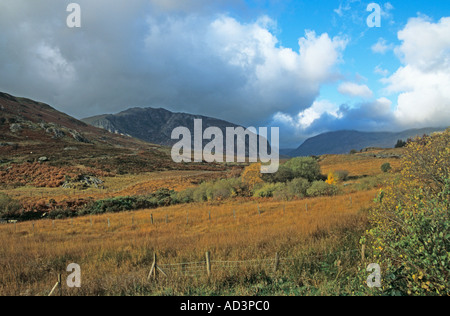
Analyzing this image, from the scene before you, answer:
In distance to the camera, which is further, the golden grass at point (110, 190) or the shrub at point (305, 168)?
the shrub at point (305, 168)

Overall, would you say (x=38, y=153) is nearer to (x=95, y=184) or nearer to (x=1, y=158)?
(x=1, y=158)

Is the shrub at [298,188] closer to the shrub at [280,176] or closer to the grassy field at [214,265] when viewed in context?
the shrub at [280,176]

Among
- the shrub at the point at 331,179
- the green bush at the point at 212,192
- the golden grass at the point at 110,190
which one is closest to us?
the green bush at the point at 212,192

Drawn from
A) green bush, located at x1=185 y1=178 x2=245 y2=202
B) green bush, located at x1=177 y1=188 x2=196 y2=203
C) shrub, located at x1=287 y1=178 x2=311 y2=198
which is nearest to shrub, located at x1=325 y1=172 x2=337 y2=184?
shrub, located at x1=287 y1=178 x2=311 y2=198

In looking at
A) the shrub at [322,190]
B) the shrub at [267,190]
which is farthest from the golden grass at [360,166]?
the shrub at [267,190]

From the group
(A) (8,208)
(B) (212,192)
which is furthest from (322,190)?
(A) (8,208)

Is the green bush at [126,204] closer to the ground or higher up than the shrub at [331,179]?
closer to the ground

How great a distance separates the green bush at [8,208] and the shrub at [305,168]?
4004cm

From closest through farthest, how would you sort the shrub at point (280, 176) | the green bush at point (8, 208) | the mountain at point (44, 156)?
the green bush at point (8, 208) → the shrub at point (280, 176) → the mountain at point (44, 156)

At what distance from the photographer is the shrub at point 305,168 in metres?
43.7

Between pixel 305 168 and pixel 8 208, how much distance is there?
43.7 metres
